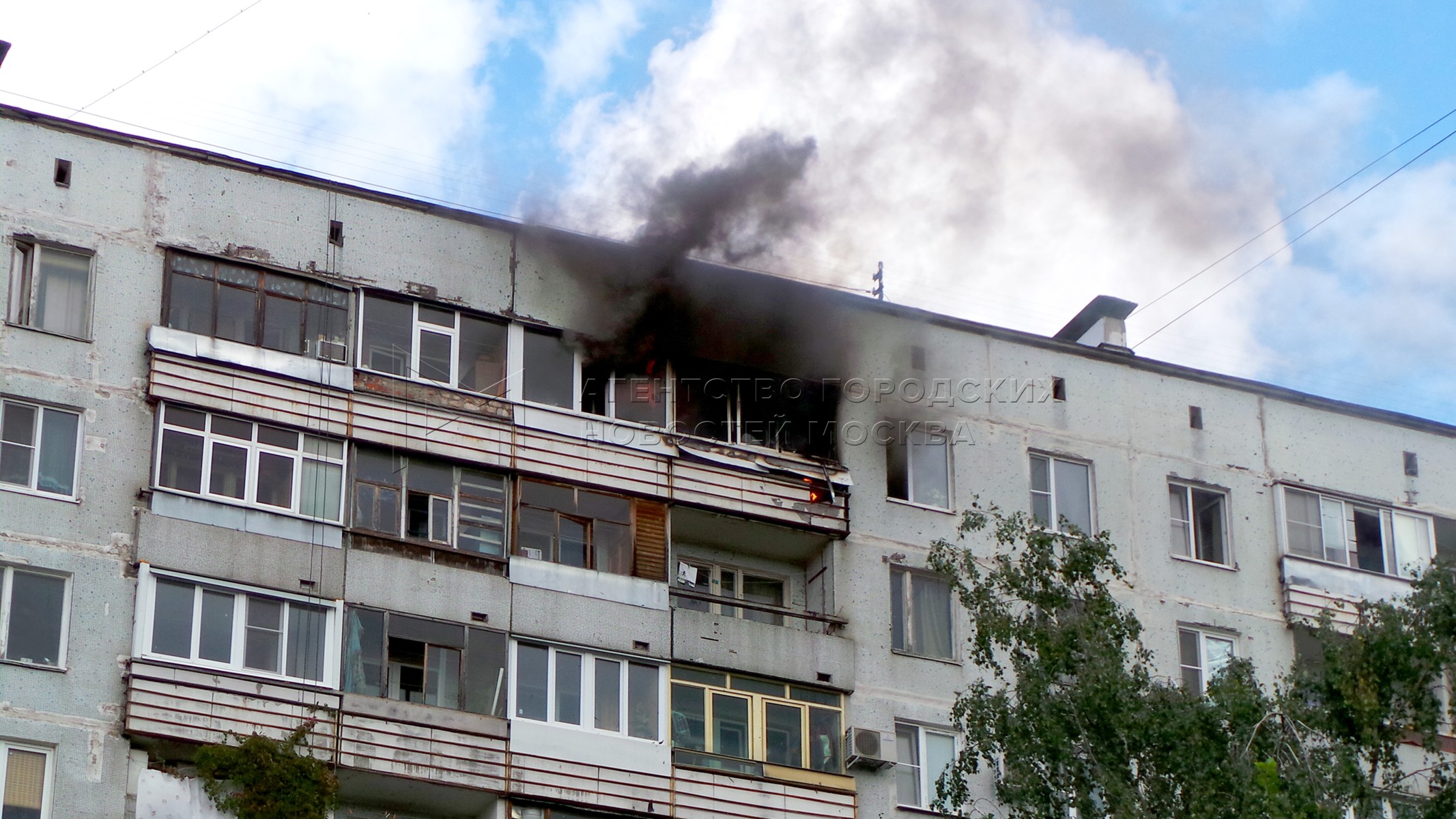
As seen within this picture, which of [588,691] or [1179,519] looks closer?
[588,691]

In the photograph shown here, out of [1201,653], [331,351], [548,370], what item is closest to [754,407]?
[548,370]

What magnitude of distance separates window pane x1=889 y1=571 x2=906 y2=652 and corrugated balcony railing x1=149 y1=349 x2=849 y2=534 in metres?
1.31

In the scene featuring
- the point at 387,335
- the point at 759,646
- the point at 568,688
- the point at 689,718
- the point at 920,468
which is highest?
the point at 387,335

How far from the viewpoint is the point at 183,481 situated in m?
32.6

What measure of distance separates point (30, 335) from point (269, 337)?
356cm

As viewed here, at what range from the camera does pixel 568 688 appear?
34.1 meters

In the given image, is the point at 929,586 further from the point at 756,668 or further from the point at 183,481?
the point at 183,481

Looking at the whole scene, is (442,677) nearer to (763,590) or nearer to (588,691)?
(588,691)

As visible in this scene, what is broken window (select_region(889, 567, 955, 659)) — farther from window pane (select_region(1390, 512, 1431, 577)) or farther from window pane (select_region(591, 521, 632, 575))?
window pane (select_region(1390, 512, 1431, 577))

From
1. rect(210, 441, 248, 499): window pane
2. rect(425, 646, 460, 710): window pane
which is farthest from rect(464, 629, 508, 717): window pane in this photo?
rect(210, 441, 248, 499): window pane

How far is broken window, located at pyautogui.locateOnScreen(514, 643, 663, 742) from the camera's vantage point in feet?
111

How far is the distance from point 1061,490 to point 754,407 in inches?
232

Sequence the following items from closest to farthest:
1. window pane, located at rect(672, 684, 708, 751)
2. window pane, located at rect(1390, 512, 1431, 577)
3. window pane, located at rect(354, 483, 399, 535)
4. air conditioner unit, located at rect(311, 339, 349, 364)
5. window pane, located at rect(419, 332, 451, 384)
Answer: window pane, located at rect(354, 483, 399, 535) → air conditioner unit, located at rect(311, 339, 349, 364) → window pane, located at rect(672, 684, 708, 751) → window pane, located at rect(419, 332, 451, 384) → window pane, located at rect(1390, 512, 1431, 577)

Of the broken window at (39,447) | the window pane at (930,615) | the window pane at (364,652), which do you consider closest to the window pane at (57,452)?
the broken window at (39,447)
